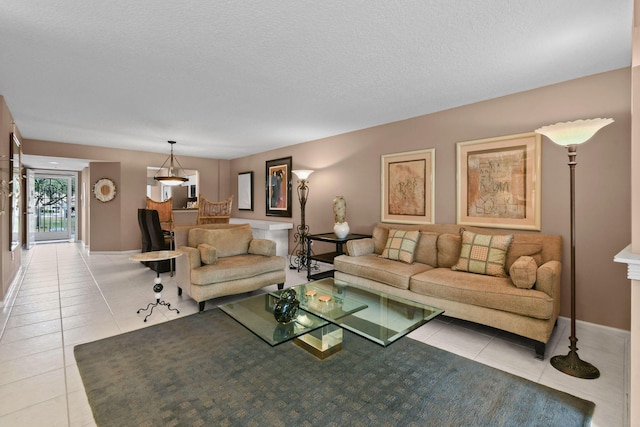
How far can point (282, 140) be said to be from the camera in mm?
5832

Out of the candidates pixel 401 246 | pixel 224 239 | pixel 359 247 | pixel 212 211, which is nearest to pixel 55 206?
pixel 212 211

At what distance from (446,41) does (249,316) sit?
2561 mm

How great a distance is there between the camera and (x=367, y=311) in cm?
240

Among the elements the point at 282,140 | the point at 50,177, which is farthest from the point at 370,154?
the point at 50,177

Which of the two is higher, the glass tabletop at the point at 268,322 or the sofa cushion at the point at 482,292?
the sofa cushion at the point at 482,292

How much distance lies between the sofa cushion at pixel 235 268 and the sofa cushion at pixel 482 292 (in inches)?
67.4

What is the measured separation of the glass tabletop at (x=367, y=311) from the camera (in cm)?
203

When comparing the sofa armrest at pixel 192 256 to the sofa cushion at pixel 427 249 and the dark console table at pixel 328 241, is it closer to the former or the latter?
the dark console table at pixel 328 241

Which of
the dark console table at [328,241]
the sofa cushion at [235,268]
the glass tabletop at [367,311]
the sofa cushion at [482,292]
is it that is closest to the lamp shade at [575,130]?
the sofa cushion at [482,292]

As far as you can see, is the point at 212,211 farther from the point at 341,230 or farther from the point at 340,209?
the point at 341,230

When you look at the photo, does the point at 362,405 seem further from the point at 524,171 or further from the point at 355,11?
the point at 524,171

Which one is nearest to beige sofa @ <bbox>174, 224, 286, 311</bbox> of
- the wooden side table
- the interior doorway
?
the wooden side table

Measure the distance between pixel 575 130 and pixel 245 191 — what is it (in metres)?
6.68

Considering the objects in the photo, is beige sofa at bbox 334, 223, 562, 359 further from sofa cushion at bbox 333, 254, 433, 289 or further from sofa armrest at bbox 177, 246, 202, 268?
sofa armrest at bbox 177, 246, 202, 268
